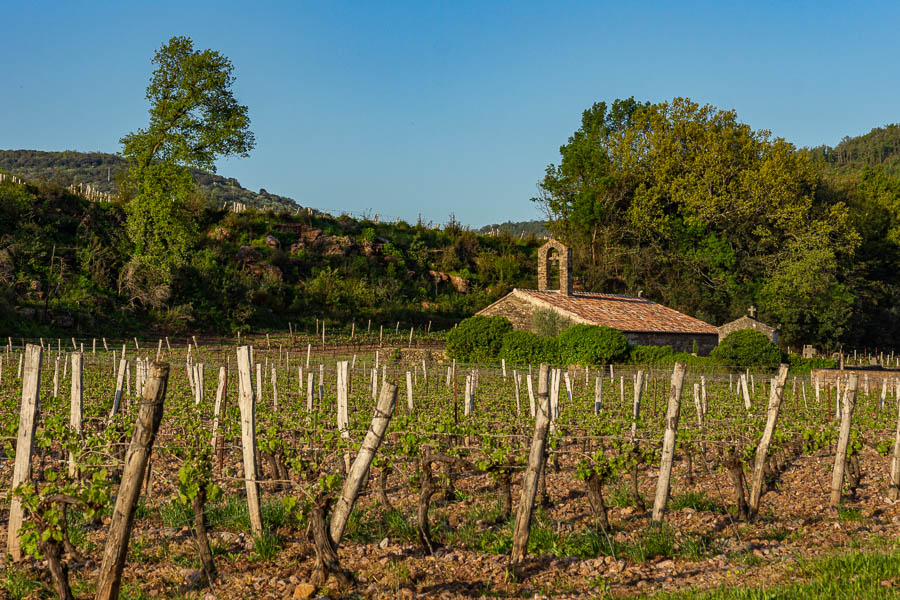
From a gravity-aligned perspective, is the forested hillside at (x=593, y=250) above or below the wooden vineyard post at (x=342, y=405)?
above

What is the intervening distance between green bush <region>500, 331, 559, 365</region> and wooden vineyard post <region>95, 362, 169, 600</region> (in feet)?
83.6

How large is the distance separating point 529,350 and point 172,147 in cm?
2027

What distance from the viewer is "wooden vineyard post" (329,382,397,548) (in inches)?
221

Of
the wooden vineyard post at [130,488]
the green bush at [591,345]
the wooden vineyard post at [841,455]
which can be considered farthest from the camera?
the green bush at [591,345]

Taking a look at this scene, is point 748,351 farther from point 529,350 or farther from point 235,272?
point 235,272

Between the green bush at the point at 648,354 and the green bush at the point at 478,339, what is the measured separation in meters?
5.65

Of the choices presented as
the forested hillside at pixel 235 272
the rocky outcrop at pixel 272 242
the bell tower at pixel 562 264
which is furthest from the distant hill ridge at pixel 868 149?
the rocky outcrop at pixel 272 242

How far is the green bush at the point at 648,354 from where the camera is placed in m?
28.2

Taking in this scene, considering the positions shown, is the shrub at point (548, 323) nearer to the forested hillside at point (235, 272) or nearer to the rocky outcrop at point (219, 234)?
the forested hillside at point (235, 272)

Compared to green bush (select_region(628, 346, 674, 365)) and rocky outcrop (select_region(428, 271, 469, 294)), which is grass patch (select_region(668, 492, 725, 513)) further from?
rocky outcrop (select_region(428, 271, 469, 294))

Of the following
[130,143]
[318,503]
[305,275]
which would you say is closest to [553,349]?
[305,275]

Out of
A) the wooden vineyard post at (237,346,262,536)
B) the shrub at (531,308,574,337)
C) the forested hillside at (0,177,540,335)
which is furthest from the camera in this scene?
the forested hillside at (0,177,540,335)

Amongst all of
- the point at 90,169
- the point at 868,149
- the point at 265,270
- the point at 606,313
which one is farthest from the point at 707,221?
the point at 90,169

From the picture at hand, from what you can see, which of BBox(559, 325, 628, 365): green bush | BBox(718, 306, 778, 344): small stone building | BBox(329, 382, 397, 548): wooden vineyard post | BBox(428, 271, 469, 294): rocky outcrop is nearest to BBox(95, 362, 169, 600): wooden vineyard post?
BBox(329, 382, 397, 548): wooden vineyard post
